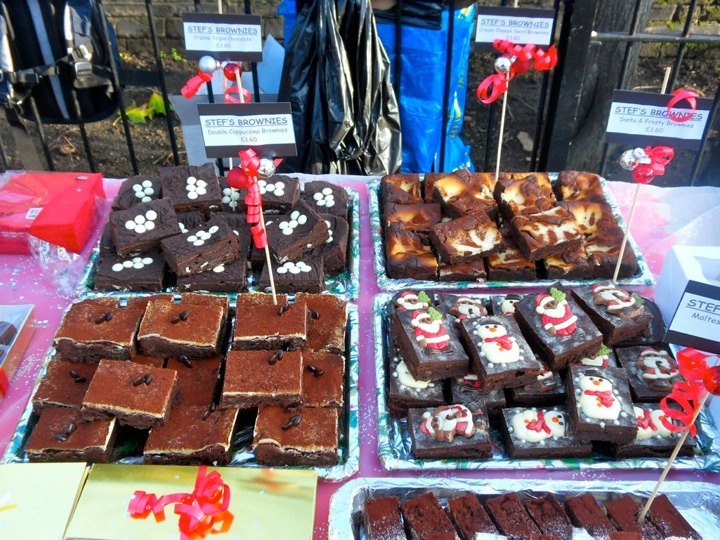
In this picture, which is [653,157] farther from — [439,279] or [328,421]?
[328,421]

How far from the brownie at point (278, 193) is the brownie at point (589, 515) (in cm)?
178

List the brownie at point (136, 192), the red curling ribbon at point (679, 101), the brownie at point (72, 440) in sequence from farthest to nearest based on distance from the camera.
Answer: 1. the brownie at point (136, 192)
2. the red curling ribbon at point (679, 101)
3. the brownie at point (72, 440)

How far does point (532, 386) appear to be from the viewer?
242 cm

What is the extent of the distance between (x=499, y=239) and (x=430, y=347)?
0.80m

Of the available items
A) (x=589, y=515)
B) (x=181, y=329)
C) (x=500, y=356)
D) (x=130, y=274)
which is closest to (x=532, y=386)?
(x=500, y=356)

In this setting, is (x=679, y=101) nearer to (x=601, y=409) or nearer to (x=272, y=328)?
(x=601, y=409)

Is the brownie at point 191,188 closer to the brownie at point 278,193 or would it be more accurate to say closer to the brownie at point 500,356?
the brownie at point 278,193

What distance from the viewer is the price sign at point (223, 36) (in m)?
3.12

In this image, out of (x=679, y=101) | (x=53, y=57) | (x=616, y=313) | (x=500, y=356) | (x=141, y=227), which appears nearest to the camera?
(x=500, y=356)

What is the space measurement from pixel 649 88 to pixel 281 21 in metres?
3.79

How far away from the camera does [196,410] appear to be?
7.59 ft

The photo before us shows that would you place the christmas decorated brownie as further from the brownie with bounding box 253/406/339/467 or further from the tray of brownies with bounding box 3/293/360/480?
the brownie with bounding box 253/406/339/467

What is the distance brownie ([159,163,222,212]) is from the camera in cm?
314

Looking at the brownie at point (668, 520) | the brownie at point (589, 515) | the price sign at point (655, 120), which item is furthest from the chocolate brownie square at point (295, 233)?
the brownie at point (668, 520)
